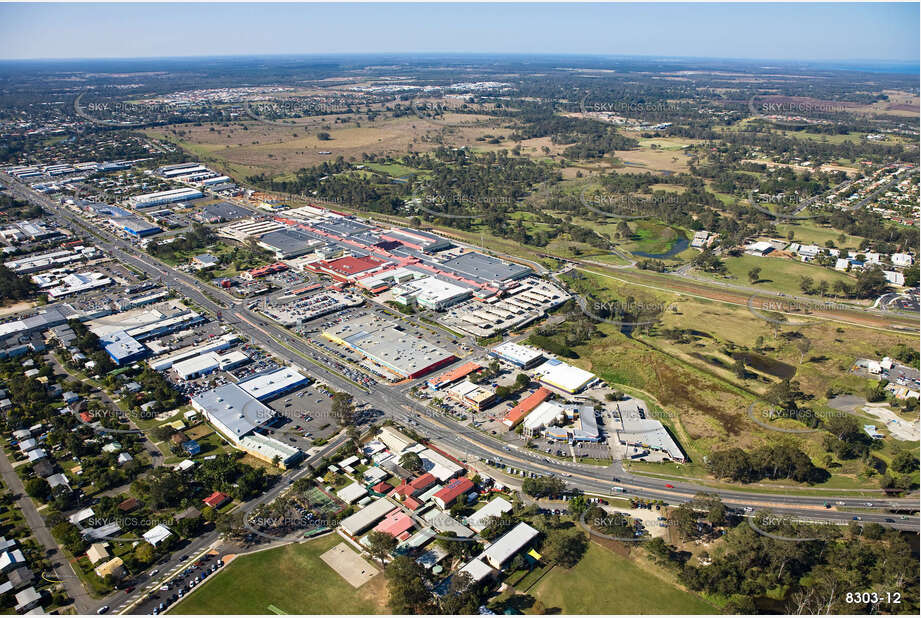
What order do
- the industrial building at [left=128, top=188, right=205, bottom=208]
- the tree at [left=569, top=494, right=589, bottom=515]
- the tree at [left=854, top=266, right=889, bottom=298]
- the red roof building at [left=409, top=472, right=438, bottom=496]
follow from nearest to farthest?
the tree at [left=569, top=494, right=589, bottom=515] < the red roof building at [left=409, top=472, right=438, bottom=496] < the tree at [left=854, top=266, right=889, bottom=298] < the industrial building at [left=128, top=188, right=205, bottom=208]

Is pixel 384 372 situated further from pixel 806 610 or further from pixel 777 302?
pixel 777 302

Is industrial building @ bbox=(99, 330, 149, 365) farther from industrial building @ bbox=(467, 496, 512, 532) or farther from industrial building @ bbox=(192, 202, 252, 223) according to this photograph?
industrial building @ bbox=(192, 202, 252, 223)

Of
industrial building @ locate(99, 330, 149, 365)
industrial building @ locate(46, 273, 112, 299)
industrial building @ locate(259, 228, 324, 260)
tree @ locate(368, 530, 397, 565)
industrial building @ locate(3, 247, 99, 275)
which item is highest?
industrial building @ locate(259, 228, 324, 260)

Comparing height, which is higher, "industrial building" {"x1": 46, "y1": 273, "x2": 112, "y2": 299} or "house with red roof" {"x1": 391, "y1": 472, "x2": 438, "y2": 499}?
"industrial building" {"x1": 46, "y1": 273, "x2": 112, "y2": 299}

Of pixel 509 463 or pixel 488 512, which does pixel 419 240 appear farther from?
pixel 488 512

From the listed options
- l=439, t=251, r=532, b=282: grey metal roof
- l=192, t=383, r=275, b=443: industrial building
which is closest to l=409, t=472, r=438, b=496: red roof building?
l=192, t=383, r=275, b=443: industrial building

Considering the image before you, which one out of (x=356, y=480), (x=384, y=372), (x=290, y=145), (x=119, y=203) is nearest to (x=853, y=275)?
(x=384, y=372)

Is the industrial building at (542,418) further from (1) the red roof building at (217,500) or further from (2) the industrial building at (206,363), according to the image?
(2) the industrial building at (206,363)

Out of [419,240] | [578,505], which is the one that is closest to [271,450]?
[578,505]
